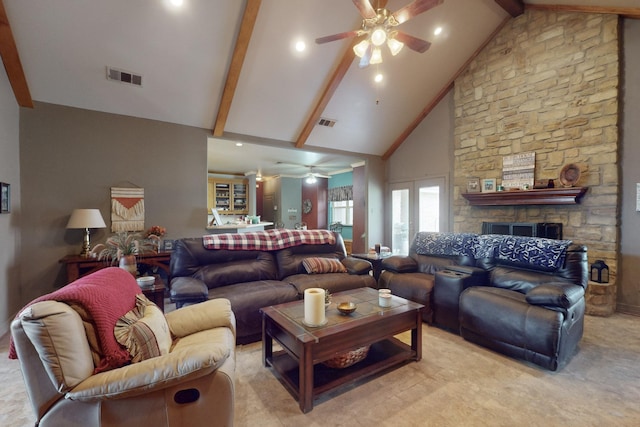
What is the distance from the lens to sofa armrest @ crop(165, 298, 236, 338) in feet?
6.43

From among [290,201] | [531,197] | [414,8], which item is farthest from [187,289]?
[290,201]

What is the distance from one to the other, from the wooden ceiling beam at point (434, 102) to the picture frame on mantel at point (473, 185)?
1.78 metres

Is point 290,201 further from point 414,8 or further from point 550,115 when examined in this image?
point 414,8

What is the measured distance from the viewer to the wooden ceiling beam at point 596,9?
3.49 m

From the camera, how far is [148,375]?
1233 mm

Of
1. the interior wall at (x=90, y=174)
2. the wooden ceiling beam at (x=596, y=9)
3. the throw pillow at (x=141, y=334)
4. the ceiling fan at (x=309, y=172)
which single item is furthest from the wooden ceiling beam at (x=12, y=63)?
the wooden ceiling beam at (x=596, y=9)

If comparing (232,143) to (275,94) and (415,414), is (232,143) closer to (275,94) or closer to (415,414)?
(275,94)

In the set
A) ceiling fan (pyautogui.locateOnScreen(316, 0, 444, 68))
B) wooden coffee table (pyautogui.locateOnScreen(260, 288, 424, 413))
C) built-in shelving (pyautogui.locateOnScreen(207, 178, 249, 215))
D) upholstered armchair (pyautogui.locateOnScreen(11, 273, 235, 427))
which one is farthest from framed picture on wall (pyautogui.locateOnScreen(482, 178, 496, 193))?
built-in shelving (pyautogui.locateOnScreen(207, 178, 249, 215))

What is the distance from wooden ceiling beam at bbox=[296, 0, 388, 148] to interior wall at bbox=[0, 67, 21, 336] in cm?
388

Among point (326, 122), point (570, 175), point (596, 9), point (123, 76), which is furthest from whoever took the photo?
point (326, 122)

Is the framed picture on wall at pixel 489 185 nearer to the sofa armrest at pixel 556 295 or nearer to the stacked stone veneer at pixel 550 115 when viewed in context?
the stacked stone veneer at pixel 550 115

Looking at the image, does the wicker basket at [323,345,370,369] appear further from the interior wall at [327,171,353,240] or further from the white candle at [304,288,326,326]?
the interior wall at [327,171,353,240]

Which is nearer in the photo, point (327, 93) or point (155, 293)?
point (155, 293)

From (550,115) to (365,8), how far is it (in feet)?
11.8
